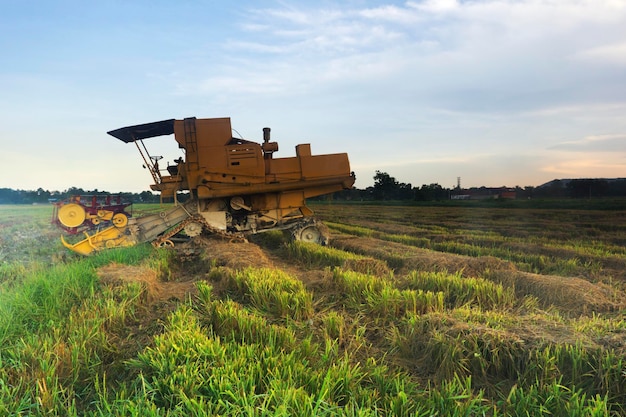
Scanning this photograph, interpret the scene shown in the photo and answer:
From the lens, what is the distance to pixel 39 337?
3.39 meters

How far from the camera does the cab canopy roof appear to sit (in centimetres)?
1025

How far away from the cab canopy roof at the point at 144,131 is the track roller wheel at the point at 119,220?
217 cm

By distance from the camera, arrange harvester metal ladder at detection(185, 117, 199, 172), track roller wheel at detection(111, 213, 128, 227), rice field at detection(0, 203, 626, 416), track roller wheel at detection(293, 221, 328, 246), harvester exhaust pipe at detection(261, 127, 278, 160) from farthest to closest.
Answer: track roller wheel at detection(293, 221, 328, 246), harvester exhaust pipe at detection(261, 127, 278, 160), harvester metal ladder at detection(185, 117, 199, 172), track roller wheel at detection(111, 213, 128, 227), rice field at detection(0, 203, 626, 416)

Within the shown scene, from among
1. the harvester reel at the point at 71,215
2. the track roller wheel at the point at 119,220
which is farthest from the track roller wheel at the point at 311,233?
the harvester reel at the point at 71,215

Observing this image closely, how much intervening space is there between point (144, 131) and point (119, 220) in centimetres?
258

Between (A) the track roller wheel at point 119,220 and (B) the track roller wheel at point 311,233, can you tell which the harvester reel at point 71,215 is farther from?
(B) the track roller wheel at point 311,233

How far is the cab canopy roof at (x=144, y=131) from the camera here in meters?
10.2

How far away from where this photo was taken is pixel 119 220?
32.7 ft

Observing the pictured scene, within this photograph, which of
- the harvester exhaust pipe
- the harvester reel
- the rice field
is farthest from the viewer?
the harvester exhaust pipe

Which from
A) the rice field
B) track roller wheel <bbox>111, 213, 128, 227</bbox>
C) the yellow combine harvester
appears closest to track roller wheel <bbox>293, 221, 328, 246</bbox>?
the yellow combine harvester

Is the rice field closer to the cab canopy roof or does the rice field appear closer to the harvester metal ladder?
the harvester metal ladder

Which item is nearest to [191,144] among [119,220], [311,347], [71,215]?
[119,220]

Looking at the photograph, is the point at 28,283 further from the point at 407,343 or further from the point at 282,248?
the point at 282,248

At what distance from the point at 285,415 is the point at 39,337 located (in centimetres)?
280
